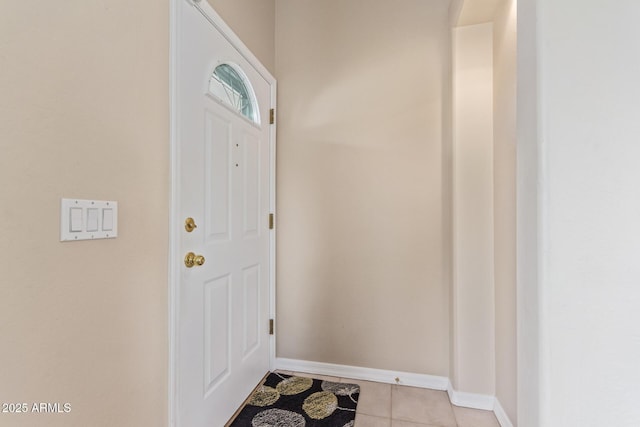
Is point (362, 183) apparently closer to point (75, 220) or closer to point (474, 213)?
point (474, 213)

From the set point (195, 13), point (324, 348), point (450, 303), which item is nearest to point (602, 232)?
point (450, 303)

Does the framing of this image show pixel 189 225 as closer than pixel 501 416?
Yes

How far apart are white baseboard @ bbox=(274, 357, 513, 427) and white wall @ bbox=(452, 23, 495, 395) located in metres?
0.05

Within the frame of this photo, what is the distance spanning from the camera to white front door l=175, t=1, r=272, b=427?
3.92 feet

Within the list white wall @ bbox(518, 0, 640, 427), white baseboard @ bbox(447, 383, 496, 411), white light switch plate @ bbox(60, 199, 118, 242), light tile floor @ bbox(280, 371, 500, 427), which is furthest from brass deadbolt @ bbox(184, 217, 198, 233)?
white baseboard @ bbox(447, 383, 496, 411)

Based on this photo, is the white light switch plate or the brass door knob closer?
the white light switch plate

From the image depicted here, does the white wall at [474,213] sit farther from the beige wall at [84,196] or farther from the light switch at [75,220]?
the light switch at [75,220]

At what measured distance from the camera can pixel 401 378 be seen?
187 centimetres

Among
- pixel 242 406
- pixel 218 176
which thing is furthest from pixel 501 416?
pixel 218 176

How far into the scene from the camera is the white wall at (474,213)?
1.66m

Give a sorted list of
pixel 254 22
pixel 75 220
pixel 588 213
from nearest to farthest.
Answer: pixel 588 213
pixel 75 220
pixel 254 22

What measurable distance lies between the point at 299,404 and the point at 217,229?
113 centimetres

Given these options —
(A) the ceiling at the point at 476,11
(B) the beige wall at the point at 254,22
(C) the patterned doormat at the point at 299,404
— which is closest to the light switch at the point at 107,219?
(B) the beige wall at the point at 254,22

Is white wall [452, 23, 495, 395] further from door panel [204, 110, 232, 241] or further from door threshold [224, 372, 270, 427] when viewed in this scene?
door panel [204, 110, 232, 241]
